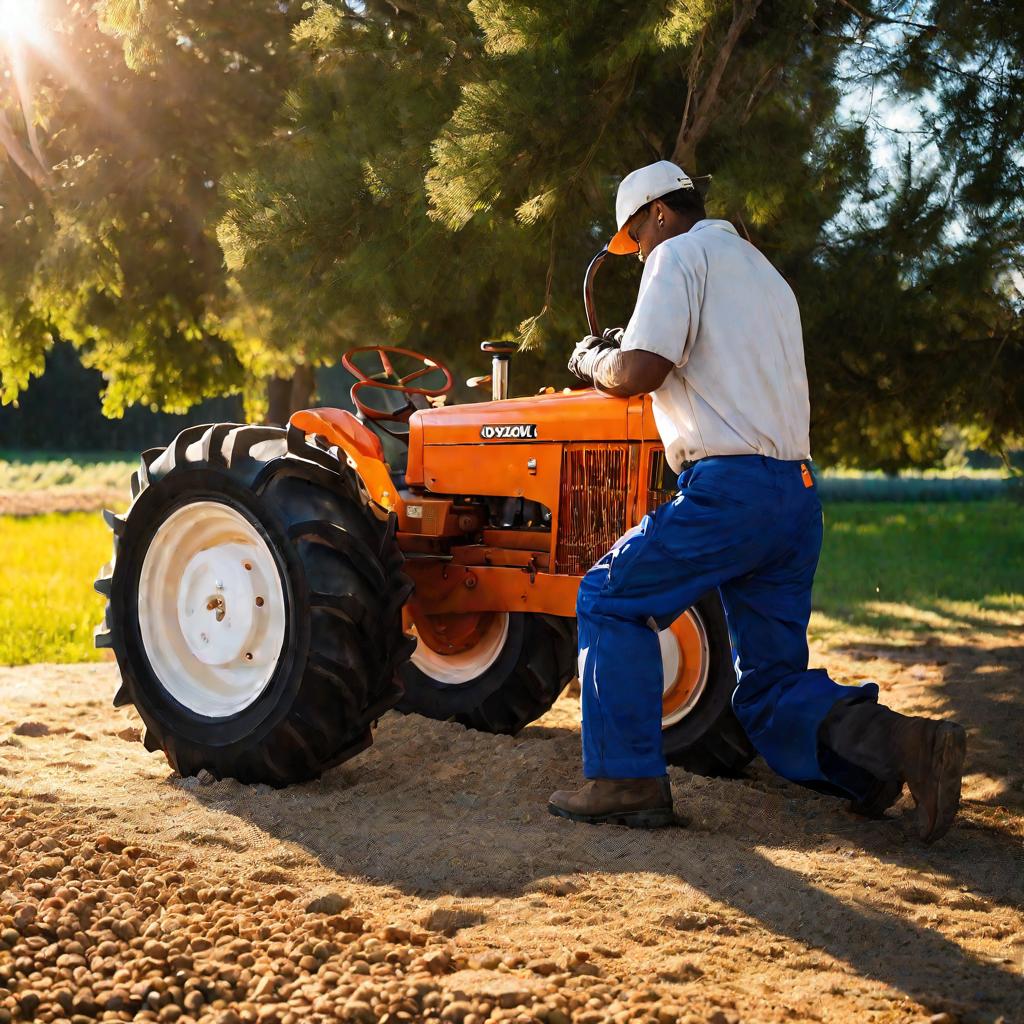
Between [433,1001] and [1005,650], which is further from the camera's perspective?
[1005,650]

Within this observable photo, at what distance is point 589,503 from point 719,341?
106 cm

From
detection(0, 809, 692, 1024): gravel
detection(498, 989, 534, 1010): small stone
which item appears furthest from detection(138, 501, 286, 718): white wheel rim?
detection(498, 989, 534, 1010): small stone

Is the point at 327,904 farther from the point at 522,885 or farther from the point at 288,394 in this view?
the point at 288,394

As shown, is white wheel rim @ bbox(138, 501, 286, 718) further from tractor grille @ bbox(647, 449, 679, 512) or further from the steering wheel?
tractor grille @ bbox(647, 449, 679, 512)

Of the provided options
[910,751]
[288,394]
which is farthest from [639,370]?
[288,394]

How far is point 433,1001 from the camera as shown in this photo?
2645 mm

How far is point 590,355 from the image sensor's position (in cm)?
410

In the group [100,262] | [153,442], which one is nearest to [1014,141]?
[100,262]

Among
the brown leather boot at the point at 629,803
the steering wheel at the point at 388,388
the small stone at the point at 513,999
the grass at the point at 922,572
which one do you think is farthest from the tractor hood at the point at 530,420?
the grass at the point at 922,572

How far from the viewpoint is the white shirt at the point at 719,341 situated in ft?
12.5

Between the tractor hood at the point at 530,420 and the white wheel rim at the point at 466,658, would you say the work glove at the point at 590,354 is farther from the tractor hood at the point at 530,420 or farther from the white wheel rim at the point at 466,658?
the white wheel rim at the point at 466,658

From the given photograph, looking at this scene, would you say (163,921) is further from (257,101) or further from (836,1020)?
(257,101)

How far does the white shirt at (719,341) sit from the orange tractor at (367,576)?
2.12 feet

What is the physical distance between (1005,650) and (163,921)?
6.29m
